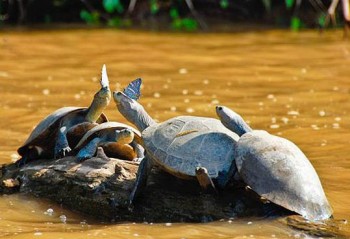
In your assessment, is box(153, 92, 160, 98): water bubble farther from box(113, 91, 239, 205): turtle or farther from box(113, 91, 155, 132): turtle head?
box(113, 91, 239, 205): turtle

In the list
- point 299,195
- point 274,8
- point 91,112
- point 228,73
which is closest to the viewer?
point 299,195

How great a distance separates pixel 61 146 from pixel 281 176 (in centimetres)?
163

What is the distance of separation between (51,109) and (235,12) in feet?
27.3

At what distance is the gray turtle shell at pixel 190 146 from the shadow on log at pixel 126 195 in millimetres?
197

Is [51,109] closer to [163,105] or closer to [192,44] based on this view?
[163,105]

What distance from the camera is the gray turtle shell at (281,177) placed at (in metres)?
4.37

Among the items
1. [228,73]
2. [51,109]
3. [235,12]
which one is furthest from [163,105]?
[235,12]

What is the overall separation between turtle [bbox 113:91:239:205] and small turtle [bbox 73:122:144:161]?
182 millimetres

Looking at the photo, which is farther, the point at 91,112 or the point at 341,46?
the point at 341,46

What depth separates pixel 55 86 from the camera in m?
9.62

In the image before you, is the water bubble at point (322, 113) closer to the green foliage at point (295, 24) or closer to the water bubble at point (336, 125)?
the water bubble at point (336, 125)

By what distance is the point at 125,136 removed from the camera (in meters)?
5.08

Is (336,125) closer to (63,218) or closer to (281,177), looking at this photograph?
(281,177)

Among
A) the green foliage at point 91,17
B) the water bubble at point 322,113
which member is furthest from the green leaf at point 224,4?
the water bubble at point 322,113
